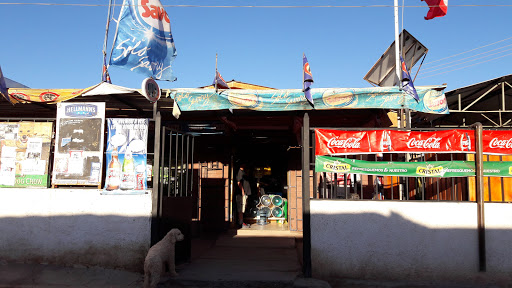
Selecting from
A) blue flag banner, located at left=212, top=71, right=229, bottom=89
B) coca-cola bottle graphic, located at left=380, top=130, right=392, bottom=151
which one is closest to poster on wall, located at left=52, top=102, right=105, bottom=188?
blue flag banner, located at left=212, top=71, right=229, bottom=89

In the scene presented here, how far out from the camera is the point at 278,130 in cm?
1202

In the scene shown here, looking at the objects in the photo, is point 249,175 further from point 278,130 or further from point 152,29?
point 152,29

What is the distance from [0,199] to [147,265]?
3485 mm

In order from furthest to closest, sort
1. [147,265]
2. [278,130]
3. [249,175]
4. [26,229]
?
[249,175] < [278,130] < [26,229] < [147,265]

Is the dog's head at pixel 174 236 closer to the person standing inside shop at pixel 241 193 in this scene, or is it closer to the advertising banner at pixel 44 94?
the advertising banner at pixel 44 94

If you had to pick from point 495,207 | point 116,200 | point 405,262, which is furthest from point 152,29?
point 495,207

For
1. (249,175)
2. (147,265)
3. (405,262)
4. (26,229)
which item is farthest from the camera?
(249,175)

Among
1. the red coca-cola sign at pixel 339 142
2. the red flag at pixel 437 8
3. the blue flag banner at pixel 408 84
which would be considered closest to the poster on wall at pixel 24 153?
the red coca-cola sign at pixel 339 142

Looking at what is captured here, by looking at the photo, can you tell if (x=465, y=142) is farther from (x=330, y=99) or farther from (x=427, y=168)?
(x=330, y=99)

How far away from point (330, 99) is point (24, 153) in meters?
6.01

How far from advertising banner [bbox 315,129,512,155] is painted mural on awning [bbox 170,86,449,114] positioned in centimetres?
52

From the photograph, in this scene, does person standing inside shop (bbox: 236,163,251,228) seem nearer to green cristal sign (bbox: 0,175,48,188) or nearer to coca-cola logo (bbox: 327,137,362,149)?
coca-cola logo (bbox: 327,137,362,149)

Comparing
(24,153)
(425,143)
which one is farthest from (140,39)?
(425,143)

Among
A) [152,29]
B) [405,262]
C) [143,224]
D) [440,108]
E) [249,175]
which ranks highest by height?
[152,29]
